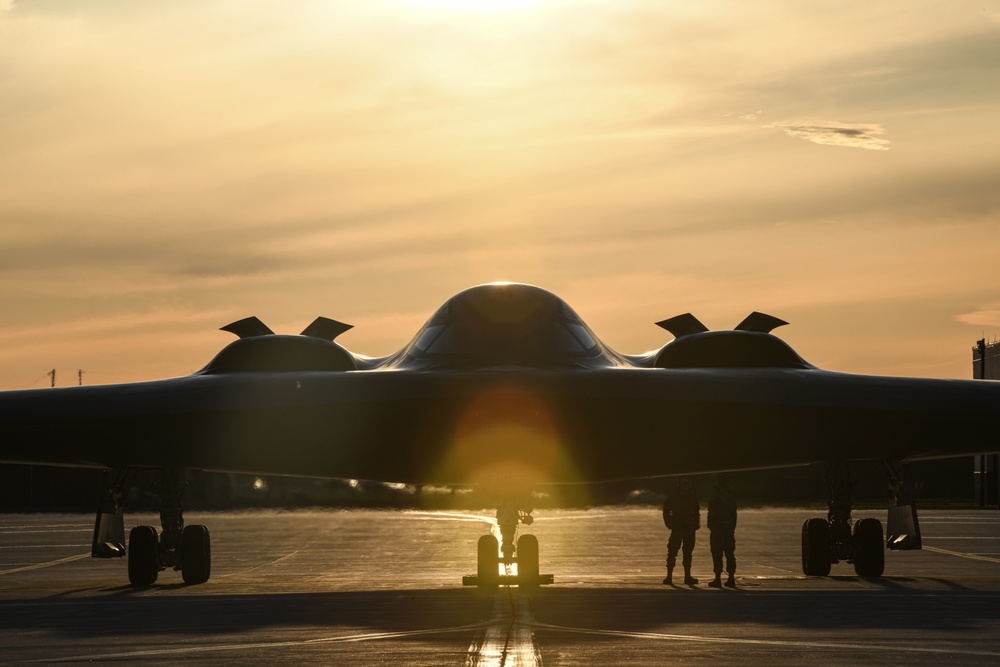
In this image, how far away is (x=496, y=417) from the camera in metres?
16.5

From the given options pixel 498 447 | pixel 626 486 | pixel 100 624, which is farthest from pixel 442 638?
pixel 626 486

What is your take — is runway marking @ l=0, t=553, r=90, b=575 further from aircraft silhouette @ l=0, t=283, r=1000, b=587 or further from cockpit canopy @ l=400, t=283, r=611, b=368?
cockpit canopy @ l=400, t=283, r=611, b=368

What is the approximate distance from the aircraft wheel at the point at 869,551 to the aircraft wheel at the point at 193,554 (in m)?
9.90

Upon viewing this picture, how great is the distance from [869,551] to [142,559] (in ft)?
35.8

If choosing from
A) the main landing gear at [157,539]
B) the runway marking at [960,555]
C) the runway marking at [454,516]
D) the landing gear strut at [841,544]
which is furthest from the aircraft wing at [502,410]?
the runway marking at [454,516]

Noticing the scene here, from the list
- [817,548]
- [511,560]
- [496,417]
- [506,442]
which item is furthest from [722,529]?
[496,417]

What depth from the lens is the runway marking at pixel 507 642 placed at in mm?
10602

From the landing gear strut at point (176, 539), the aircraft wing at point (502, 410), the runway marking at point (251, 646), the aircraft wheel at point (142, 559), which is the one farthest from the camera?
the landing gear strut at point (176, 539)

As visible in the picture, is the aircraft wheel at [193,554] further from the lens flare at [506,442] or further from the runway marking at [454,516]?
the runway marking at [454,516]

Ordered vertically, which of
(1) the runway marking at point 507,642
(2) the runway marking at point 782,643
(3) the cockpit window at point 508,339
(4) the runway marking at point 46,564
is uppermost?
(3) the cockpit window at point 508,339

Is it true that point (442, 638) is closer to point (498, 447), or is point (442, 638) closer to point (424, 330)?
point (498, 447)

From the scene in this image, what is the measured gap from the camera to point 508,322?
18.4 meters

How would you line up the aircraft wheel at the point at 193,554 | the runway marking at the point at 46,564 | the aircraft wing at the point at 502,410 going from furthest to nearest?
the runway marking at the point at 46,564 < the aircraft wheel at the point at 193,554 < the aircraft wing at the point at 502,410

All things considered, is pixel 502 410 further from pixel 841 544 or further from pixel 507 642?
pixel 841 544
